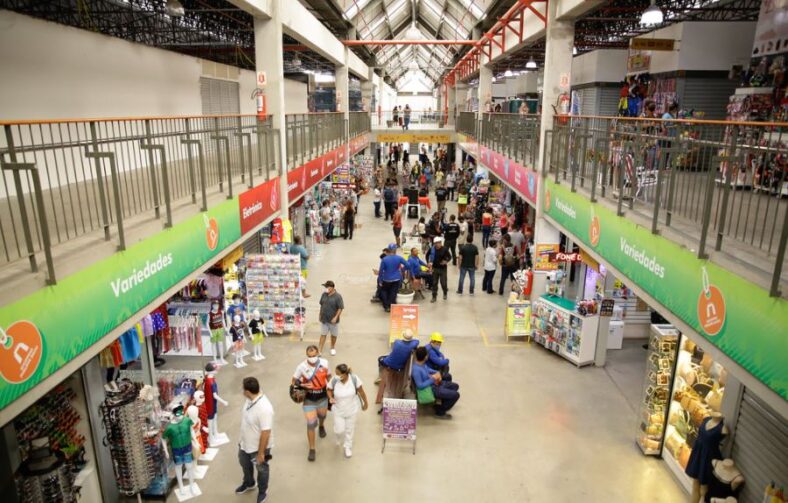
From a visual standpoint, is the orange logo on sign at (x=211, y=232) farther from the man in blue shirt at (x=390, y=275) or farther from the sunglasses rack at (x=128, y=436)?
the man in blue shirt at (x=390, y=275)

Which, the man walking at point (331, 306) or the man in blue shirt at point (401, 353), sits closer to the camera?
the man in blue shirt at point (401, 353)

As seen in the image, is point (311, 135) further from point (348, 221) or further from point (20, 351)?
point (20, 351)

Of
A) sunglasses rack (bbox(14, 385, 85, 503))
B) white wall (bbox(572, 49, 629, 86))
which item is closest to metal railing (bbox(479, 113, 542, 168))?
white wall (bbox(572, 49, 629, 86))

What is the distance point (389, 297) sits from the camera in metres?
12.9

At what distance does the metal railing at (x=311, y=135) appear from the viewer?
1320cm

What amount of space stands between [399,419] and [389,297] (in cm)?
563

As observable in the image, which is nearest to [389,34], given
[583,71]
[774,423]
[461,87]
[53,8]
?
[461,87]

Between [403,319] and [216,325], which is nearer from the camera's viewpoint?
[216,325]

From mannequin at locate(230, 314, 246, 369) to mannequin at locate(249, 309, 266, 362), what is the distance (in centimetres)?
21

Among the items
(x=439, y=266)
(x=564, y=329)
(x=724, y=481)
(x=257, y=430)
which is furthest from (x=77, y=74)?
(x=724, y=481)

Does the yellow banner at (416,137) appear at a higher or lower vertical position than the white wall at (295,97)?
lower

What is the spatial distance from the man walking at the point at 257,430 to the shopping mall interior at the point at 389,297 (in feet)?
0.13

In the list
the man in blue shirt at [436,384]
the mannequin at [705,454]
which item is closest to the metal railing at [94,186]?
the man in blue shirt at [436,384]

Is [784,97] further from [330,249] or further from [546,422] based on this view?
[330,249]
